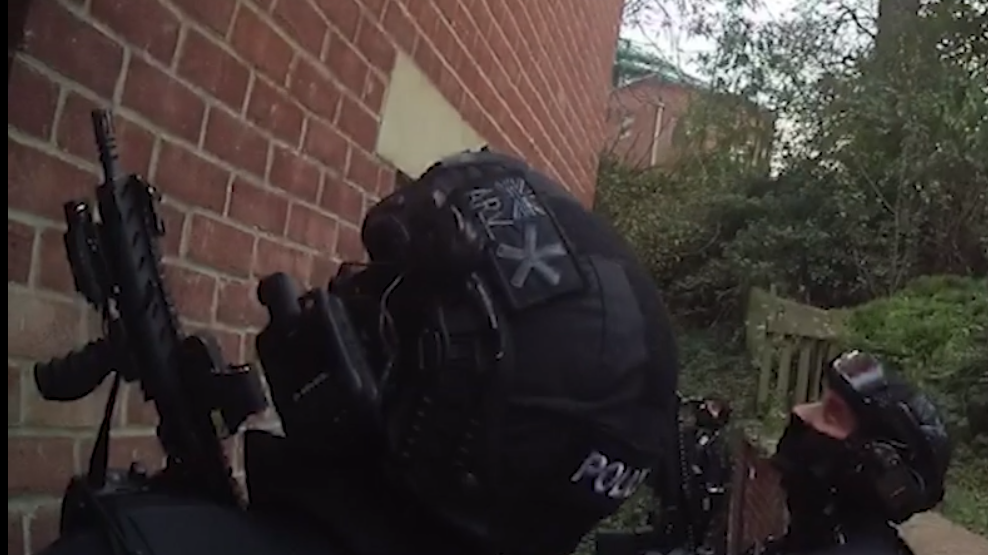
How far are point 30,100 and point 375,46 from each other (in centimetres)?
130

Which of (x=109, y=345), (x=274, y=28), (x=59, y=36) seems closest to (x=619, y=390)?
(x=109, y=345)

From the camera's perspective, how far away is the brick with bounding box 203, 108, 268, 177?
2.30 metres

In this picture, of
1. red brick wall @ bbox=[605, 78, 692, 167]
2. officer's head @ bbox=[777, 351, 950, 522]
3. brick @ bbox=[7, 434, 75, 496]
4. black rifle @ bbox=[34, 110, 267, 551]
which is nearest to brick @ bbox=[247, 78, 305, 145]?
brick @ bbox=[7, 434, 75, 496]

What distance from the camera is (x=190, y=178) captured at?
2.24 metres

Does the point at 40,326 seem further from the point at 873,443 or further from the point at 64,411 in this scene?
the point at 873,443

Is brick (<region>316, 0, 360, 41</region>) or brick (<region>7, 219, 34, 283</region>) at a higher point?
brick (<region>316, 0, 360, 41</region>)

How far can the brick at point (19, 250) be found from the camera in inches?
70.1

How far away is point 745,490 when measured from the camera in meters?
5.59

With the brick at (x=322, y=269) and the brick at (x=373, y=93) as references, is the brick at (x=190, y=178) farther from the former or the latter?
the brick at (x=373, y=93)

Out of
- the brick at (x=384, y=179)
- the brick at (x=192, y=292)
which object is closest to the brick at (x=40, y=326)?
the brick at (x=192, y=292)

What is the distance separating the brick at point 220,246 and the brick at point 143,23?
1.02ft

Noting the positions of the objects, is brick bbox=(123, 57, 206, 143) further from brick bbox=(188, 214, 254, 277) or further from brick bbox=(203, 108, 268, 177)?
brick bbox=(188, 214, 254, 277)

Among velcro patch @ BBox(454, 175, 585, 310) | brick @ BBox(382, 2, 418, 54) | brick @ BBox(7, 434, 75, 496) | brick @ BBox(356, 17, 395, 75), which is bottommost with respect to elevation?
brick @ BBox(7, 434, 75, 496)

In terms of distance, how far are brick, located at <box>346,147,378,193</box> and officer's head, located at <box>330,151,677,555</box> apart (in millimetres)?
1725
